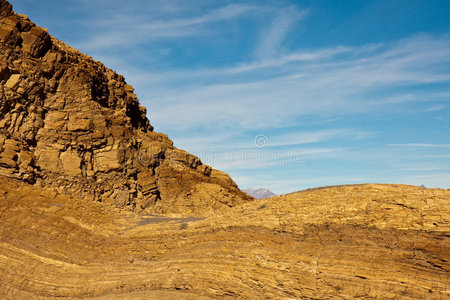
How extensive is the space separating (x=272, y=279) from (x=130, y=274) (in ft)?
19.6

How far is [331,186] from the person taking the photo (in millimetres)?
14969

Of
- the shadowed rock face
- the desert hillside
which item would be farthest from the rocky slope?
the shadowed rock face

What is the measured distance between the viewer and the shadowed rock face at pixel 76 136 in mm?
20250

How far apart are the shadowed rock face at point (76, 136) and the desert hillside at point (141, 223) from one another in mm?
76

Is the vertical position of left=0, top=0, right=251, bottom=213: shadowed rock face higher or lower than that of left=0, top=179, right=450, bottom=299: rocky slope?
higher

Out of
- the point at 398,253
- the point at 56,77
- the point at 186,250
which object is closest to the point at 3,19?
the point at 56,77

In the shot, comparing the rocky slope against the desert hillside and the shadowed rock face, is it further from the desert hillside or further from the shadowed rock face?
the shadowed rock face

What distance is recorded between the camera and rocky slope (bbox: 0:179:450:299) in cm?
1018

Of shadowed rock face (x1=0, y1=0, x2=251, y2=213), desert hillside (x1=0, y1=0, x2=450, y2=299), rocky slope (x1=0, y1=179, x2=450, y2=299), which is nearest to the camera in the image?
rocky slope (x1=0, y1=179, x2=450, y2=299)

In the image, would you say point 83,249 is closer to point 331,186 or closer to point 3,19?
point 331,186

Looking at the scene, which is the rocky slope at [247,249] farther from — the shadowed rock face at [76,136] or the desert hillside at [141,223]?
the shadowed rock face at [76,136]

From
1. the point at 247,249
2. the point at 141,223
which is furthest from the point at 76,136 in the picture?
the point at 247,249

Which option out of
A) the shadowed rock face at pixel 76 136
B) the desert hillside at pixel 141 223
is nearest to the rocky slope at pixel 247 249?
the desert hillside at pixel 141 223

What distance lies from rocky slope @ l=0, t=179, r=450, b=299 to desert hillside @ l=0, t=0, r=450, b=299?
44mm
